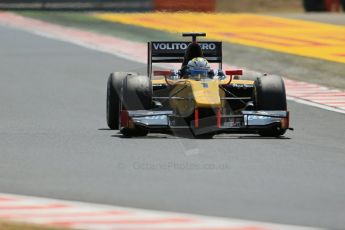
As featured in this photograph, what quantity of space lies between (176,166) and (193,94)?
2478mm

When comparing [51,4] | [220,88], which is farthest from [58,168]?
[51,4]

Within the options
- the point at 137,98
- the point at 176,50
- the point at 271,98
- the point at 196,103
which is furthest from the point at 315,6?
the point at 196,103

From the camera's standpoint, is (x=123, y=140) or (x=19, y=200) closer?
(x=19, y=200)

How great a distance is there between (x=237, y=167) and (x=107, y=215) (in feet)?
10.2

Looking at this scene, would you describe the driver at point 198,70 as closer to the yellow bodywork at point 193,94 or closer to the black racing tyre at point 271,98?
the yellow bodywork at point 193,94

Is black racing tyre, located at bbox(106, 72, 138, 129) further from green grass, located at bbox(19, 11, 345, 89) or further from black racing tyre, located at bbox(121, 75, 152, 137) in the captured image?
green grass, located at bbox(19, 11, 345, 89)

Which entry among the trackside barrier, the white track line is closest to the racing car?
the white track line

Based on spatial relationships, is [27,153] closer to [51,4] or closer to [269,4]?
[51,4]

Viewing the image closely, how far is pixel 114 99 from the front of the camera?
1541 centimetres

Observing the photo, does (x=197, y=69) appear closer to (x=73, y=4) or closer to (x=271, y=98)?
(x=271, y=98)

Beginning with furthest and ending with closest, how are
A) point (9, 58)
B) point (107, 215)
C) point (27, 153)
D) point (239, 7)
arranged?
point (239, 7)
point (9, 58)
point (27, 153)
point (107, 215)

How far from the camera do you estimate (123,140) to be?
47.2 ft

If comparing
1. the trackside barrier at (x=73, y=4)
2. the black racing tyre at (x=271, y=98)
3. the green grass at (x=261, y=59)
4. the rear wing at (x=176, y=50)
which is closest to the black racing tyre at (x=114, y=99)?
the rear wing at (x=176, y=50)

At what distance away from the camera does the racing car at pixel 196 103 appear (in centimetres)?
1447
